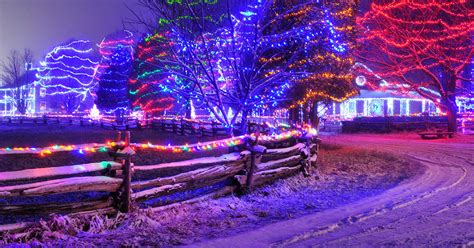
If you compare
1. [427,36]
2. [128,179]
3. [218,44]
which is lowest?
[128,179]

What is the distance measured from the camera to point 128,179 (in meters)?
7.38

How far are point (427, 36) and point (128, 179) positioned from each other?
27.7 meters

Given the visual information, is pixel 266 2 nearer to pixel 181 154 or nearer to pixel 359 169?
pixel 359 169

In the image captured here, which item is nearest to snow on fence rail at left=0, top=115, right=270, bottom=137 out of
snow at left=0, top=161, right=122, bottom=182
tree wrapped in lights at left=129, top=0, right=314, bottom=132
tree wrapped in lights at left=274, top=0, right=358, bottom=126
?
tree wrapped in lights at left=274, top=0, right=358, bottom=126

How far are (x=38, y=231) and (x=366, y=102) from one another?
45.9 meters

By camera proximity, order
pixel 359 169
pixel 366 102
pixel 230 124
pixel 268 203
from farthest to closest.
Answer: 1. pixel 366 102
2. pixel 359 169
3. pixel 230 124
4. pixel 268 203

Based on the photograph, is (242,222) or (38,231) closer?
(38,231)

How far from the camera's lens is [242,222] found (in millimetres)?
7449

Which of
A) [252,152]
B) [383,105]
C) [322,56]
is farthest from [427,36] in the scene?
[252,152]

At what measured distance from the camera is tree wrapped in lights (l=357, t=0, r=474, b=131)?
28250 mm

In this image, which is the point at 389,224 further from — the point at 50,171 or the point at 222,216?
the point at 50,171

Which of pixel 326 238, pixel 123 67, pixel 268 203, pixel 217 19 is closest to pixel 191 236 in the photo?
pixel 326 238

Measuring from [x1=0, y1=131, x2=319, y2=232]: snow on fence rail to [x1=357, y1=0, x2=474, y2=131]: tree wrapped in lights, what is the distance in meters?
19.2

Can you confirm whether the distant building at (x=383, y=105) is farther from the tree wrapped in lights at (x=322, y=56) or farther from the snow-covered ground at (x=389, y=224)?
the snow-covered ground at (x=389, y=224)
